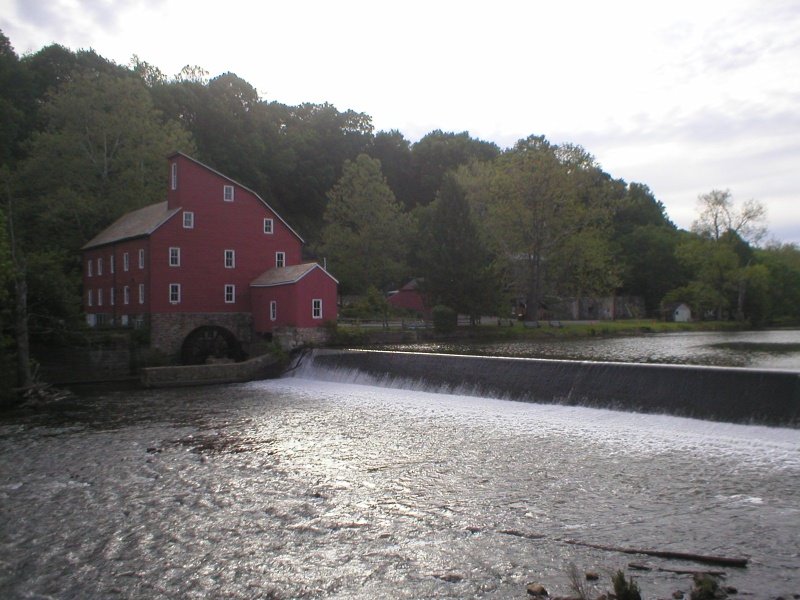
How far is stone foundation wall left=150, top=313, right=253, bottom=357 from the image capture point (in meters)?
37.6

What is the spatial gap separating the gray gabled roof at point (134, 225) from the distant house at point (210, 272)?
120 millimetres

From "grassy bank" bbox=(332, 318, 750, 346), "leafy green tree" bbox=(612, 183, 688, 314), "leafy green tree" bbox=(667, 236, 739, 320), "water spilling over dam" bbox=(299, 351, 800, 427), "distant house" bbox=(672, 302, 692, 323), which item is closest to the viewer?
"water spilling over dam" bbox=(299, 351, 800, 427)

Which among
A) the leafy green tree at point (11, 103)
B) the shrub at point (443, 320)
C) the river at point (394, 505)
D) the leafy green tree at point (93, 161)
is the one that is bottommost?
the river at point (394, 505)

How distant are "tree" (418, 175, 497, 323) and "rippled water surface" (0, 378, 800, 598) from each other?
3259 cm

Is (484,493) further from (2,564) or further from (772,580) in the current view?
(2,564)

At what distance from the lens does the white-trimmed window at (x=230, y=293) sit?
1577 inches

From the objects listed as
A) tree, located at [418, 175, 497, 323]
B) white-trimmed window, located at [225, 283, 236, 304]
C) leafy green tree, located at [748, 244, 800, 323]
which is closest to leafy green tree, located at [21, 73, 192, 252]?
white-trimmed window, located at [225, 283, 236, 304]

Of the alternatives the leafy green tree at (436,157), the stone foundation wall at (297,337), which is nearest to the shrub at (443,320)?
the stone foundation wall at (297,337)

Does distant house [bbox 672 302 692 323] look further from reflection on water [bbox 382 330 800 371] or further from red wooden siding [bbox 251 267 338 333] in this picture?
red wooden siding [bbox 251 267 338 333]

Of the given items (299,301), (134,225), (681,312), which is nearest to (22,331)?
Answer: (299,301)

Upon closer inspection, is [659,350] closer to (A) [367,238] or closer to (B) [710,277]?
(A) [367,238]

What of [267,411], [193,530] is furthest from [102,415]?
[193,530]

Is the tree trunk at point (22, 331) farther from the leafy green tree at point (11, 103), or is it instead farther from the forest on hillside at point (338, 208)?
the leafy green tree at point (11, 103)

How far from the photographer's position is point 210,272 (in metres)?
39.5
